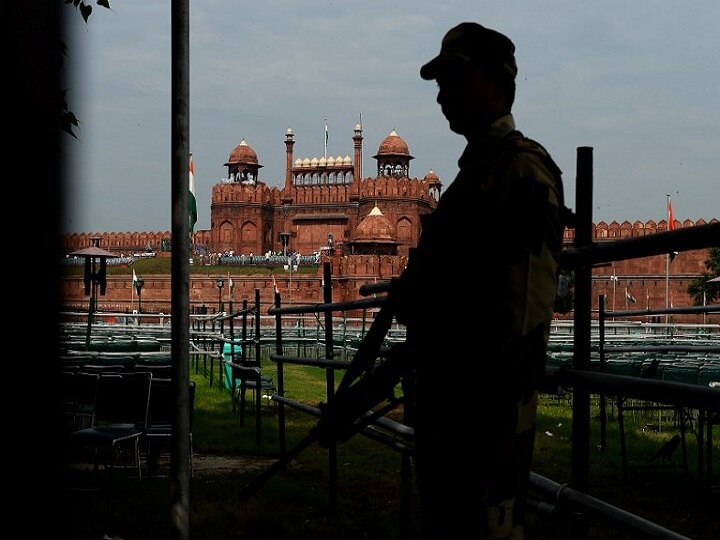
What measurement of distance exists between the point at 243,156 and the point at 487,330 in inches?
2896

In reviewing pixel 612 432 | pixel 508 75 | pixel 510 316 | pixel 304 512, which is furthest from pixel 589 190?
pixel 612 432

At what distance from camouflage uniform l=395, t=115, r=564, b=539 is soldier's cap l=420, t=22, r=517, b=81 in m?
0.16

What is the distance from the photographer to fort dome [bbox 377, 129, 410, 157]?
71.2m

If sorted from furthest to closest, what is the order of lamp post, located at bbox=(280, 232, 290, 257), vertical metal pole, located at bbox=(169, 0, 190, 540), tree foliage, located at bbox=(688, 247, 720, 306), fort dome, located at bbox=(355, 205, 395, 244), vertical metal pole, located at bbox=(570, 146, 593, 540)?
lamp post, located at bbox=(280, 232, 290, 257)
fort dome, located at bbox=(355, 205, 395, 244)
tree foliage, located at bbox=(688, 247, 720, 306)
vertical metal pole, located at bbox=(169, 0, 190, 540)
vertical metal pole, located at bbox=(570, 146, 593, 540)

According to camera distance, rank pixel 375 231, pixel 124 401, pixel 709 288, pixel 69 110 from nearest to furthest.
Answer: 1. pixel 69 110
2. pixel 124 401
3. pixel 709 288
4. pixel 375 231

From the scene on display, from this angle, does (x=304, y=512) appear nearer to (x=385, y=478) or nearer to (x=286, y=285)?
(x=385, y=478)

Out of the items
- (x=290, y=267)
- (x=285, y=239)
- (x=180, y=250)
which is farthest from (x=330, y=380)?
(x=285, y=239)

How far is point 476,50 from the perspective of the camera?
204 cm

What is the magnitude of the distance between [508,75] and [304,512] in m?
3.25

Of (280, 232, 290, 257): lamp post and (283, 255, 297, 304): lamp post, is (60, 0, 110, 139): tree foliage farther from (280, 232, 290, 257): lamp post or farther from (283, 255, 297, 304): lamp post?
(280, 232, 290, 257): lamp post

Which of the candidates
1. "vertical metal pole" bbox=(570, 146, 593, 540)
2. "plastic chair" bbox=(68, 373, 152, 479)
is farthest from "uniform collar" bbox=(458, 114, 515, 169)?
"plastic chair" bbox=(68, 373, 152, 479)

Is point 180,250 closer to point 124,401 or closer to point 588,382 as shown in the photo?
point 588,382

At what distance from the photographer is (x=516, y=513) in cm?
195

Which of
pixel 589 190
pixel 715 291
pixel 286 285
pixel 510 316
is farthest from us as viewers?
pixel 286 285
